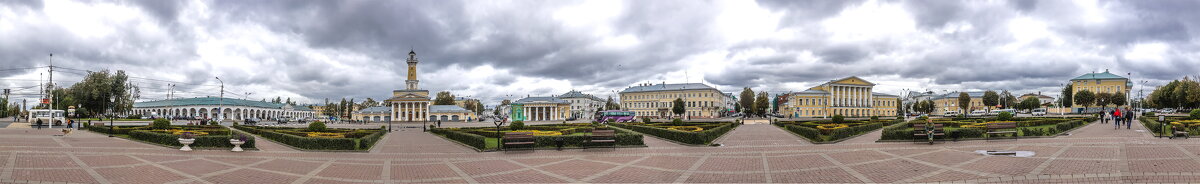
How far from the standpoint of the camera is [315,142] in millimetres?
18562

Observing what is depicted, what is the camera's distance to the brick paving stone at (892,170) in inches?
422

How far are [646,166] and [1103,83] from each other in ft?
400

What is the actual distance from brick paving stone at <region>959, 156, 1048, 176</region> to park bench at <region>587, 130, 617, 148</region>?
931cm

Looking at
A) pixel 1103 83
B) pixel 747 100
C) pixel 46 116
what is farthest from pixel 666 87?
pixel 46 116

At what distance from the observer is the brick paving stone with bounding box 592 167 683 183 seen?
10836 mm

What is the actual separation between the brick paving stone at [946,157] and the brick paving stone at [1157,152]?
11.4 ft

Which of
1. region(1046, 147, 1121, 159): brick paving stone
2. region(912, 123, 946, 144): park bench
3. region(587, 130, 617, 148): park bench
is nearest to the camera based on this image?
region(1046, 147, 1121, 159): brick paving stone

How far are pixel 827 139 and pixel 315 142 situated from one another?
1736 centimetres

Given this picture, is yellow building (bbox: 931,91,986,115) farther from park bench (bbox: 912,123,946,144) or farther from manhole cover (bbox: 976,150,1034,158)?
manhole cover (bbox: 976,150,1034,158)

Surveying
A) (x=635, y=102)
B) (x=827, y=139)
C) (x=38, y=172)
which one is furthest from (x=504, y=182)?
(x=635, y=102)

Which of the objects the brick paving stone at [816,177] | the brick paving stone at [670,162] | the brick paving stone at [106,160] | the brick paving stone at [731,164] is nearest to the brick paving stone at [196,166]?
the brick paving stone at [106,160]

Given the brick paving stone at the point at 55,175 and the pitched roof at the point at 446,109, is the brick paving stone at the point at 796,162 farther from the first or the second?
the pitched roof at the point at 446,109

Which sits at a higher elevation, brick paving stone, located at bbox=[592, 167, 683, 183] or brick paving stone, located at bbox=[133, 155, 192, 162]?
brick paving stone, located at bbox=[133, 155, 192, 162]

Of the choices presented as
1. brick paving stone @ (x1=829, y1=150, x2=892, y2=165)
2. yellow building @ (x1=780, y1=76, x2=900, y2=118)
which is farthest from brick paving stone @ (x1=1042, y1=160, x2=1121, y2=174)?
yellow building @ (x1=780, y1=76, x2=900, y2=118)
